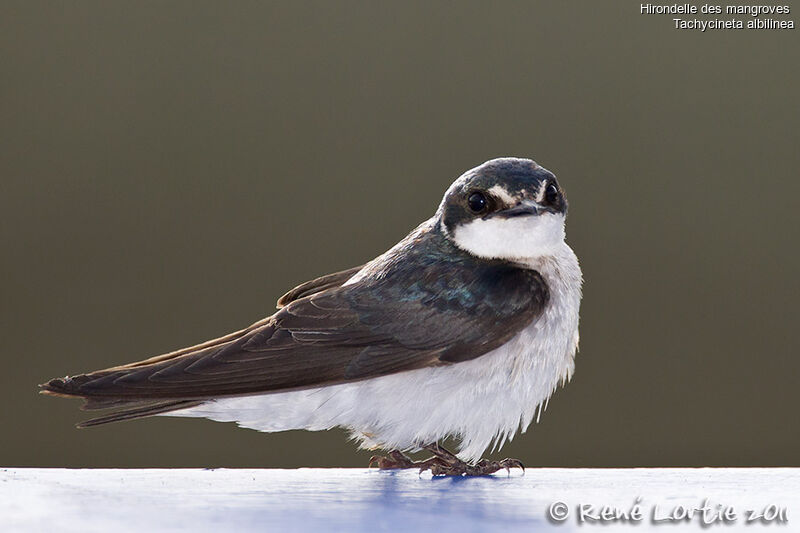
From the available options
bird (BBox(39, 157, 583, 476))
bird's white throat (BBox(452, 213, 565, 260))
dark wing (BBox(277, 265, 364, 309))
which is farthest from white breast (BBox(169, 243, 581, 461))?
dark wing (BBox(277, 265, 364, 309))

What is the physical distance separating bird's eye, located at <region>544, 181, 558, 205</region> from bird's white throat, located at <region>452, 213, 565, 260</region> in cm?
→ 2

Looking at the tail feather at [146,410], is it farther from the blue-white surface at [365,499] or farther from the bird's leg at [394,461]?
the bird's leg at [394,461]

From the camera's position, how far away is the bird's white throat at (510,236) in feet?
4.83

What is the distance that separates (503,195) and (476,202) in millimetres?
43

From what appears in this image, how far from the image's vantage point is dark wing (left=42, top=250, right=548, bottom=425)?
134 centimetres

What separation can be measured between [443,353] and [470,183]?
9.8 inches

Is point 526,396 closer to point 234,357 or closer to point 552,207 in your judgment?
point 552,207

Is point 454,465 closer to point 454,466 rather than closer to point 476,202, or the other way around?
point 454,466

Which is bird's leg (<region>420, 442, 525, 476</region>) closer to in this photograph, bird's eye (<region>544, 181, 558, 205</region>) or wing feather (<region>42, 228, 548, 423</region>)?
wing feather (<region>42, 228, 548, 423</region>)

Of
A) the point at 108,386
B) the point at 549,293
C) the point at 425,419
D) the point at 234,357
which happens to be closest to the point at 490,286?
the point at 549,293

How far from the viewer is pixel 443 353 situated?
1398mm

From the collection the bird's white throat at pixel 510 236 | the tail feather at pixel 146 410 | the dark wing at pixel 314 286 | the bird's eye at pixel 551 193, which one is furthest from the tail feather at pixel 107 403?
the bird's eye at pixel 551 193

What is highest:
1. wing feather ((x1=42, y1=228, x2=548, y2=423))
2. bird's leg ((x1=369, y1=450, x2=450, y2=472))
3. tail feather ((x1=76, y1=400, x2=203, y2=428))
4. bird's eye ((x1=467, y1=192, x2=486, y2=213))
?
bird's eye ((x1=467, y1=192, x2=486, y2=213))

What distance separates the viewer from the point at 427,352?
1400mm
